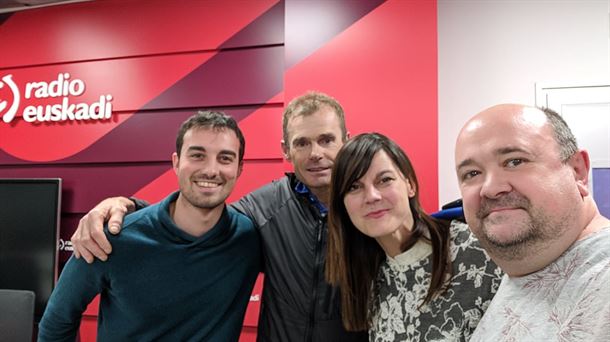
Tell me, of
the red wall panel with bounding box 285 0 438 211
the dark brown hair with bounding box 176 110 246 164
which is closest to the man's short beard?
the dark brown hair with bounding box 176 110 246 164

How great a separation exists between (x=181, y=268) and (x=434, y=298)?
3.32ft

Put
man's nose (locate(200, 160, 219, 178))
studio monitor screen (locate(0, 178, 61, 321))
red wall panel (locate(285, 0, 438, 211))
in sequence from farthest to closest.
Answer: studio monitor screen (locate(0, 178, 61, 321)) < red wall panel (locate(285, 0, 438, 211)) < man's nose (locate(200, 160, 219, 178))

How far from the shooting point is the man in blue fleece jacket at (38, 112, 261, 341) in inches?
66.4

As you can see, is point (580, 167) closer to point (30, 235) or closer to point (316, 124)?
point (316, 124)

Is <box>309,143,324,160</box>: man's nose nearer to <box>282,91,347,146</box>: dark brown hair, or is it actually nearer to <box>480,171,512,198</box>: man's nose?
<box>282,91,347,146</box>: dark brown hair

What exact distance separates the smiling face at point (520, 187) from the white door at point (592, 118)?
2150mm

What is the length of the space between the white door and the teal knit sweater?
2.39 m

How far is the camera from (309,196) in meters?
1.86

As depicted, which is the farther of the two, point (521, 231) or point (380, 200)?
point (380, 200)

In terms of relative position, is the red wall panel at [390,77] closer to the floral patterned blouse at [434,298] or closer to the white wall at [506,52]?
the white wall at [506,52]

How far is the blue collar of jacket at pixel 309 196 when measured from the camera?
180 cm

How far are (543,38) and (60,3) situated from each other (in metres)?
3.82

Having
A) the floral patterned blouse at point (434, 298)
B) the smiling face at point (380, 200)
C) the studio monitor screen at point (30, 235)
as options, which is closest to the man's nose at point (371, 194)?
the smiling face at point (380, 200)

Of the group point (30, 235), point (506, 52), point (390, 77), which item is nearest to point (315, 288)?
point (390, 77)
